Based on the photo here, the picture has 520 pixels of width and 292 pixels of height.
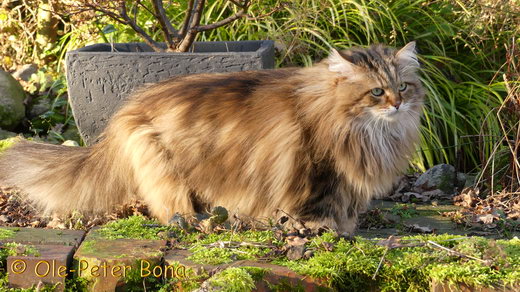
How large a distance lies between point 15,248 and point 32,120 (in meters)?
3.29

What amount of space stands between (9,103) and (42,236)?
290 cm

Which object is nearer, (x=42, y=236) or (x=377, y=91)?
(x=42, y=236)

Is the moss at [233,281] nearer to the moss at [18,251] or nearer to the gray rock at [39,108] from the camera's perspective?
the moss at [18,251]

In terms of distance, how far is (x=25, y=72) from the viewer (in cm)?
656

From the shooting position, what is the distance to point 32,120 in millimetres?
5816

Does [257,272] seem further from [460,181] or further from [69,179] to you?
[460,181]

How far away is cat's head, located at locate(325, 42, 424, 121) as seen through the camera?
317cm

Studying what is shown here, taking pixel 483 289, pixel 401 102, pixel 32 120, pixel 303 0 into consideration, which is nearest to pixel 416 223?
pixel 401 102

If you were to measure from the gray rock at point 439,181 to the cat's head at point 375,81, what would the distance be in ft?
4.21

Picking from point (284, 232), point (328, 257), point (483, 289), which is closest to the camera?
point (483, 289)

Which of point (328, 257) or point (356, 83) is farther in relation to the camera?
point (356, 83)

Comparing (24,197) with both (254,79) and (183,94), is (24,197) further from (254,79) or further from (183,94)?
(254,79)

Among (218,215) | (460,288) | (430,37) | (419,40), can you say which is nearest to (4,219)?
(218,215)

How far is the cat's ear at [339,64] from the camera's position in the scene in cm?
319
